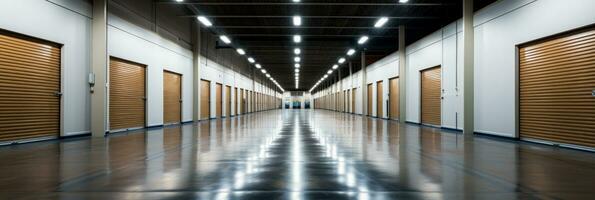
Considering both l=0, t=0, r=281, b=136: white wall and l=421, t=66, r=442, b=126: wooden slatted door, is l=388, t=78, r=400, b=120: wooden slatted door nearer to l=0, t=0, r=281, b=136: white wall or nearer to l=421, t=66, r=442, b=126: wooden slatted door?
l=421, t=66, r=442, b=126: wooden slatted door

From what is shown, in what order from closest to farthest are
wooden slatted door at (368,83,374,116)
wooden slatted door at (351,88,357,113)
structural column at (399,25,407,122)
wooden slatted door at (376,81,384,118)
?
structural column at (399,25,407,122) < wooden slatted door at (376,81,384,118) < wooden slatted door at (368,83,374,116) < wooden slatted door at (351,88,357,113)

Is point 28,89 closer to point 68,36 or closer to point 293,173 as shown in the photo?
point 68,36

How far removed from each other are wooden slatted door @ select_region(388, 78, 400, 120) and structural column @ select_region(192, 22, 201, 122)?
1178 cm

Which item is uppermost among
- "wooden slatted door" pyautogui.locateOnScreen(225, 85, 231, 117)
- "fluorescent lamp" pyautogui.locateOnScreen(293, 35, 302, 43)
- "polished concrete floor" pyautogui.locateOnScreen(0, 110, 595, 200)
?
"fluorescent lamp" pyautogui.locateOnScreen(293, 35, 302, 43)

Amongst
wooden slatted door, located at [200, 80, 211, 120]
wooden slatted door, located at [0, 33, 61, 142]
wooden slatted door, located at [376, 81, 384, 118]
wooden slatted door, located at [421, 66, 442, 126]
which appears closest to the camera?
wooden slatted door, located at [0, 33, 61, 142]

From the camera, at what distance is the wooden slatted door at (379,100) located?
2476cm

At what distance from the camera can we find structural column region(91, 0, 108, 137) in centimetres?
1062

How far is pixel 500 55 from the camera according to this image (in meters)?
10.6

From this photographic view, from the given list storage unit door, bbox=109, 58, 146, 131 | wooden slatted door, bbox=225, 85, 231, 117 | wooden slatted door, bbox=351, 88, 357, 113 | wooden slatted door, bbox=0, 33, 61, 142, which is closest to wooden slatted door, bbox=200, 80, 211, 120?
wooden slatted door, bbox=225, 85, 231, 117

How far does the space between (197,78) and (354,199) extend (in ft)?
57.7

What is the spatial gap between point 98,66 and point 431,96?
45.2 feet

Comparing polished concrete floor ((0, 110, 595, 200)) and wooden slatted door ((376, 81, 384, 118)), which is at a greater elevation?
wooden slatted door ((376, 81, 384, 118))

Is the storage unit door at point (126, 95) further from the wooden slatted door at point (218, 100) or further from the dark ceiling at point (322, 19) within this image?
the wooden slatted door at point (218, 100)

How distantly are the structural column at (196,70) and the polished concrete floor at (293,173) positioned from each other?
1183 cm
